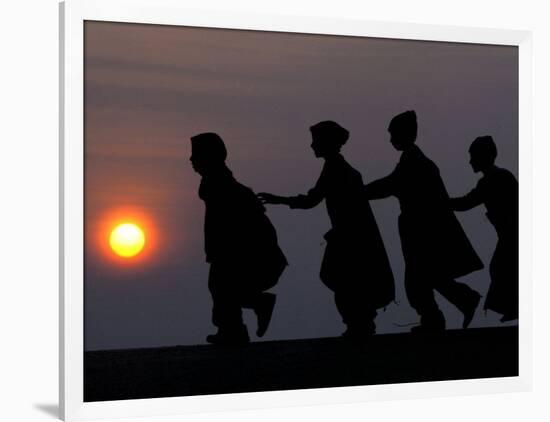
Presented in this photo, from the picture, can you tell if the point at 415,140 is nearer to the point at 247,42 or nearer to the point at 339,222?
the point at 339,222

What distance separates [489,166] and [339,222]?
115 centimetres

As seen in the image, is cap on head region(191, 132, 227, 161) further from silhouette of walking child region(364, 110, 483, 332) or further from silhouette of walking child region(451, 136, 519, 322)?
silhouette of walking child region(451, 136, 519, 322)

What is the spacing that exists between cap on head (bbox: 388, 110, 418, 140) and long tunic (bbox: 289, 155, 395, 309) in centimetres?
39

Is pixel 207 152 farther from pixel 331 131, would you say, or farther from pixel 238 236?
pixel 331 131

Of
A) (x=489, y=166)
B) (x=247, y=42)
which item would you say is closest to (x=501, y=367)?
(x=489, y=166)

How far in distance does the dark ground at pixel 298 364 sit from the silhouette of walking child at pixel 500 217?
20 cm

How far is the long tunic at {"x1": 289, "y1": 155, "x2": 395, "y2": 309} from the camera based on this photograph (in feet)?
22.4

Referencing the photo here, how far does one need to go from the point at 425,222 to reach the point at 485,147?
66 centimetres

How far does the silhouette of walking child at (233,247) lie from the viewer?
6.55 metres

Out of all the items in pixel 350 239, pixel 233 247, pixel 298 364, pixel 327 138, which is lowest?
pixel 298 364

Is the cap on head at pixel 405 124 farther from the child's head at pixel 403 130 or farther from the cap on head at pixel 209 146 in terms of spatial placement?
the cap on head at pixel 209 146

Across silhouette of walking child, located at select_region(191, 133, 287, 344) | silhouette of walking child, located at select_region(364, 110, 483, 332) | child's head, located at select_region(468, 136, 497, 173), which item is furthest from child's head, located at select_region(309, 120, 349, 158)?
child's head, located at select_region(468, 136, 497, 173)

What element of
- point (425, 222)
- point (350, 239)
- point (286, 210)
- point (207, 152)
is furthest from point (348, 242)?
point (207, 152)

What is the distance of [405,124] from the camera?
7043 mm
